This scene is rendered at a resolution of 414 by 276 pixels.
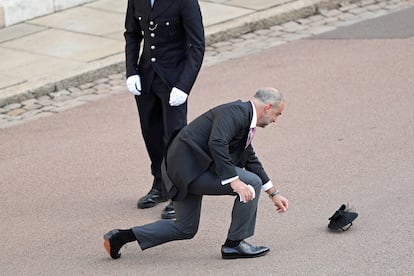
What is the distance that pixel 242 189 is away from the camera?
24.0 ft

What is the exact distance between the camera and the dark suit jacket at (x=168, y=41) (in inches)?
328

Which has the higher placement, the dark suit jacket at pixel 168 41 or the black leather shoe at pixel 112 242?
the dark suit jacket at pixel 168 41

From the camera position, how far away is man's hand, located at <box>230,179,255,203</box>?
7316mm

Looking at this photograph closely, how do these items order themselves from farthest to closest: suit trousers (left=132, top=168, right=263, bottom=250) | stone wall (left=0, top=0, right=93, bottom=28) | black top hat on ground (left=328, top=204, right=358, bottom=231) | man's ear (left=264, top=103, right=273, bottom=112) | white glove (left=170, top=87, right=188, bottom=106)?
stone wall (left=0, top=0, right=93, bottom=28) < white glove (left=170, top=87, right=188, bottom=106) < black top hat on ground (left=328, top=204, right=358, bottom=231) < suit trousers (left=132, top=168, right=263, bottom=250) < man's ear (left=264, top=103, right=273, bottom=112)

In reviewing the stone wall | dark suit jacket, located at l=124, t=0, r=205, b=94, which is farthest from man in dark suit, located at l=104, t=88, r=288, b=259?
the stone wall

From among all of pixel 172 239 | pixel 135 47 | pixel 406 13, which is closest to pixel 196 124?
pixel 172 239

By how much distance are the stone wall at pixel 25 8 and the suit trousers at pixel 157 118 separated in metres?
5.25

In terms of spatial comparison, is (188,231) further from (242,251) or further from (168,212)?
(168,212)

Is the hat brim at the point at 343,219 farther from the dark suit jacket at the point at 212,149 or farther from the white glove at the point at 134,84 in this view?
the white glove at the point at 134,84

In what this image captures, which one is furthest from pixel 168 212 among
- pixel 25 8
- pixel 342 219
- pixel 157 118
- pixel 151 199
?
pixel 25 8

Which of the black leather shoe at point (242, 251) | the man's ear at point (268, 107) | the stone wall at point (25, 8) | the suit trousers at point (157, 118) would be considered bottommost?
the stone wall at point (25, 8)

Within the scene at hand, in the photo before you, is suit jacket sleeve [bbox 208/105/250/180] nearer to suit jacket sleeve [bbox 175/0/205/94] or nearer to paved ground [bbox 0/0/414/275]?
paved ground [bbox 0/0/414/275]

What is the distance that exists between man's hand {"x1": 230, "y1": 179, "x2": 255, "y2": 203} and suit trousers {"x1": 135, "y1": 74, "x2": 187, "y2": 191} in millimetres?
1056

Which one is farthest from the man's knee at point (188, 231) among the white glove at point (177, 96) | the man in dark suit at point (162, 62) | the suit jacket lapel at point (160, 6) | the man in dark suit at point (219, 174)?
the suit jacket lapel at point (160, 6)
